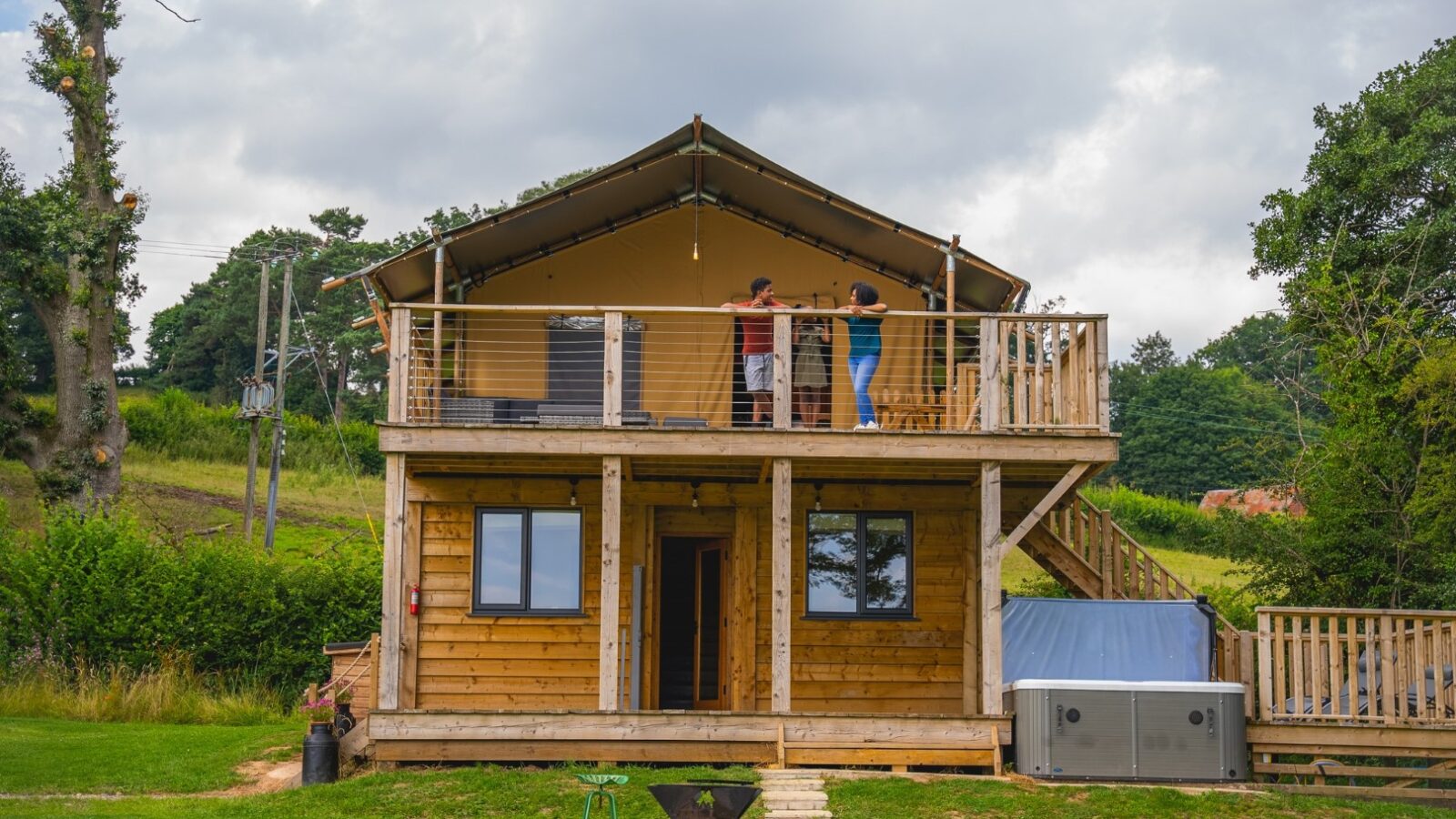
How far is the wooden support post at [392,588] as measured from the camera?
45.1 feet

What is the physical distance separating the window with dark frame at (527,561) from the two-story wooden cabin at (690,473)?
0.02 meters

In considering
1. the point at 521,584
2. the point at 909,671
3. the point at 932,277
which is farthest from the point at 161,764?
the point at 932,277

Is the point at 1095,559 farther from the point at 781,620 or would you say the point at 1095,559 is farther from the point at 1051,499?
the point at 781,620

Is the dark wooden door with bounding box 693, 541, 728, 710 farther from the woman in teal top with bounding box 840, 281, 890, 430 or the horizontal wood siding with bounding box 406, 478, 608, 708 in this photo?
the woman in teal top with bounding box 840, 281, 890, 430

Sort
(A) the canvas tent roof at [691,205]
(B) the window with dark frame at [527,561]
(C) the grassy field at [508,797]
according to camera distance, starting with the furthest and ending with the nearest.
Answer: (B) the window with dark frame at [527,561], (A) the canvas tent roof at [691,205], (C) the grassy field at [508,797]

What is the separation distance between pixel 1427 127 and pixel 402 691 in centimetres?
A: 1749

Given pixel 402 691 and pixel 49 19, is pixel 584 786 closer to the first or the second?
pixel 402 691

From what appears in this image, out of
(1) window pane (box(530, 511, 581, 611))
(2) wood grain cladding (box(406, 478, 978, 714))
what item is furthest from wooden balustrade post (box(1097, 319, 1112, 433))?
(1) window pane (box(530, 511, 581, 611))

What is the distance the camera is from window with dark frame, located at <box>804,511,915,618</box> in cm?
1627

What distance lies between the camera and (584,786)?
1230 centimetres

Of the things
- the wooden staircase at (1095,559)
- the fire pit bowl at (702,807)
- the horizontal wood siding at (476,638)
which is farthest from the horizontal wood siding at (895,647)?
the fire pit bowl at (702,807)

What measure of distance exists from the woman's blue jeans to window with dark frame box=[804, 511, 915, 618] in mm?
2111

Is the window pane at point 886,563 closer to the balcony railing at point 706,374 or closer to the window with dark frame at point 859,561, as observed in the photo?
the window with dark frame at point 859,561

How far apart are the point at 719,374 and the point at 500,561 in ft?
10.9
